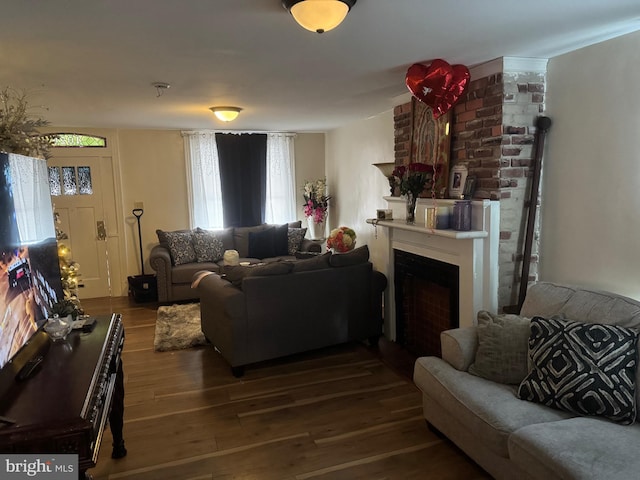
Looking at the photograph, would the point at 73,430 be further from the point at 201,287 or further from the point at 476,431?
the point at 201,287

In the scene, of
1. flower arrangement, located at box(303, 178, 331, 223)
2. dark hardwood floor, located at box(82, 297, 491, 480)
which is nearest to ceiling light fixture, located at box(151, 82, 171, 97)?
dark hardwood floor, located at box(82, 297, 491, 480)

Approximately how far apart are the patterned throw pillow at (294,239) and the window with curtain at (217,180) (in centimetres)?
54

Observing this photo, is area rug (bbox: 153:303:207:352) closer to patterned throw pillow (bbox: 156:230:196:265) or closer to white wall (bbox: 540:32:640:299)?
patterned throw pillow (bbox: 156:230:196:265)

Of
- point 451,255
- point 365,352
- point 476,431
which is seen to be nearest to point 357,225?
point 365,352

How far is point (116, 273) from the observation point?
6324 mm

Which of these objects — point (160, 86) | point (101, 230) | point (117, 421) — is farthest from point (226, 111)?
point (117, 421)

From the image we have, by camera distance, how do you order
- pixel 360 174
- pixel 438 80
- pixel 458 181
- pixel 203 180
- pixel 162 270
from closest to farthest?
pixel 438 80 < pixel 458 181 < pixel 162 270 < pixel 360 174 < pixel 203 180

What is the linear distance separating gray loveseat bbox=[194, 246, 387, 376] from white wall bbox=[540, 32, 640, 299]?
1545 millimetres

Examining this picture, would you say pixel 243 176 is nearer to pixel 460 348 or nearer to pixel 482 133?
pixel 482 133

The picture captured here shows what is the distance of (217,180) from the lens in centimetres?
661

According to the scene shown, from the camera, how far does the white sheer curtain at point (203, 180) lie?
21.2ft

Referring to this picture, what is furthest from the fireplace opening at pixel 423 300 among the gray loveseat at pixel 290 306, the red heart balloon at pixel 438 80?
the red heart balloon at pixel 438 80

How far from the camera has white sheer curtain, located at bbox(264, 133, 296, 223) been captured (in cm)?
686

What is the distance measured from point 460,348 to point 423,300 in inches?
52.4
